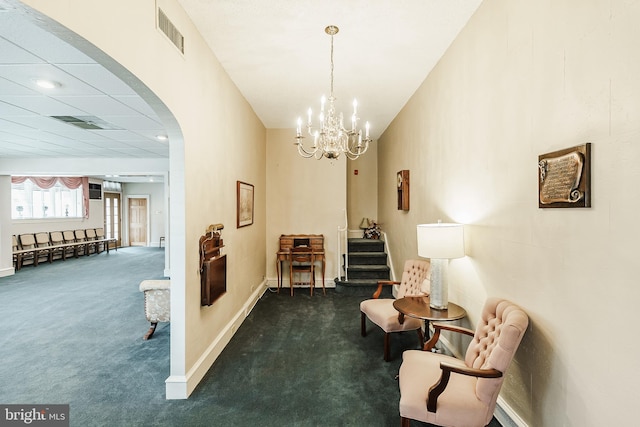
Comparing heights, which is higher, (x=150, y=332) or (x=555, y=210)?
(x=555, y=210)

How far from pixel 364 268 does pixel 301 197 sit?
6.09ft

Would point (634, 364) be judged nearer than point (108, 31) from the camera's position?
Yes

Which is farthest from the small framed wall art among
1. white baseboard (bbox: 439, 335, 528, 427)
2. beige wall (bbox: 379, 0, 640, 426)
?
white baseboard (bbox: 439, 335, 528, 427)

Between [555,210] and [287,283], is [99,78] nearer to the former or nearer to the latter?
[555,210]

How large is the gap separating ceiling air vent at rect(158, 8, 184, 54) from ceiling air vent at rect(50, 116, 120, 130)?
2630 millimetres

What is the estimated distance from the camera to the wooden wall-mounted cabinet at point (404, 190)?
445 centimetres

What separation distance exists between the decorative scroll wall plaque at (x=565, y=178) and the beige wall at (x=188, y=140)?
7.95 feet

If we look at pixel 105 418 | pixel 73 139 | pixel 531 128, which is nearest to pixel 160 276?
pixel 73 139

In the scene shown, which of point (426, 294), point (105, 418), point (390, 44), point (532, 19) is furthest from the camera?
point (426, 294)

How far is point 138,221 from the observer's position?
12.5m

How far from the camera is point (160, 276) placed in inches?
277

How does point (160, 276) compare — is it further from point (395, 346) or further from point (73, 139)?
point (395, 346)

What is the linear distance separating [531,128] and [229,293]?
3.35 meters

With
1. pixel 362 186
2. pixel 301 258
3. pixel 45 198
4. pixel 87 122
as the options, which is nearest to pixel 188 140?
pixel 87 122
